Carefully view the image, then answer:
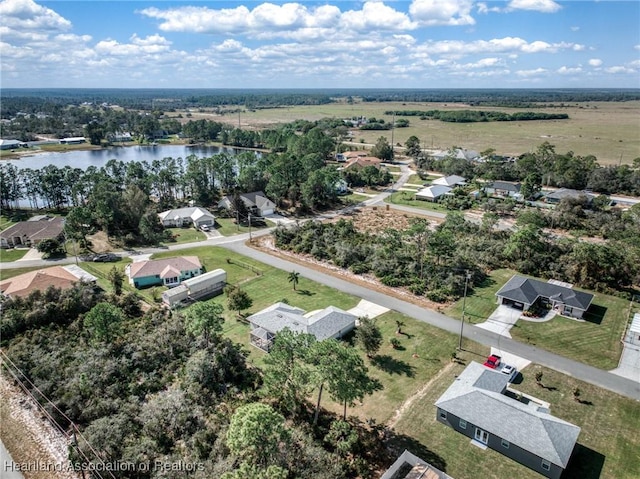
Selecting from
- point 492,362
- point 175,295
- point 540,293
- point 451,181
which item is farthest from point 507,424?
point 451,181

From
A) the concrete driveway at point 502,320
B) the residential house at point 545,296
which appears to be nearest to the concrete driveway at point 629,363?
the residential house at point 545,296

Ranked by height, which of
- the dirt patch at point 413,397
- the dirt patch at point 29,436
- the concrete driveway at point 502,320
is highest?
the concrete driveway at point 502,320

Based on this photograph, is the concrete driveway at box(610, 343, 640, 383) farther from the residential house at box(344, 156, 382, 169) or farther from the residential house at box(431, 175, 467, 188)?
the residential house at box(344, 156, 382, 169)

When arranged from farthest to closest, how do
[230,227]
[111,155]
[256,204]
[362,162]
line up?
[111,155], [362,162], [256,204], [230,227]

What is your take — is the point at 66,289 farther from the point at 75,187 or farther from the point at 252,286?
the point at 75,187

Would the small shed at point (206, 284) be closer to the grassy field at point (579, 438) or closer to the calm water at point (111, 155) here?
the grassy field at point (579, 438)

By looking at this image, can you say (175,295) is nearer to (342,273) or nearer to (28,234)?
(342,273)

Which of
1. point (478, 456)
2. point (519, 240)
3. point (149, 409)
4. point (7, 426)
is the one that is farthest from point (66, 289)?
point (519, 240)
